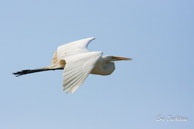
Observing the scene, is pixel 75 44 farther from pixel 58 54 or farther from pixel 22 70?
pixel 22 70

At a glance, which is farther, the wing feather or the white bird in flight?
the wing feather

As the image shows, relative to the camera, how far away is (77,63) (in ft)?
22.0

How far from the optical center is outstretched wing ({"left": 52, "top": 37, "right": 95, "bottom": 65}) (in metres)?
8.67

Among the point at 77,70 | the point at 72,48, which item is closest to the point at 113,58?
the point at 72,48

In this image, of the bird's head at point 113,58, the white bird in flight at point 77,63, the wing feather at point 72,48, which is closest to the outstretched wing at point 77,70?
the white bird in flight at point 77,63

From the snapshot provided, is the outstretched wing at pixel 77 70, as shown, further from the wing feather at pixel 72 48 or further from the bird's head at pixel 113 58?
the wing feather at pixel 72 48

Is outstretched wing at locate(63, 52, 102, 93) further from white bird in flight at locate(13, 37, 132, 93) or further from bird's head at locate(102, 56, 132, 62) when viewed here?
bird's head at locate(102, 56, 132, 62)

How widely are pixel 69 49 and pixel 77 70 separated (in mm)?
2549

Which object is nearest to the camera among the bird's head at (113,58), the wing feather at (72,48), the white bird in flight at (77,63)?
the white bird in flight at (77,63)

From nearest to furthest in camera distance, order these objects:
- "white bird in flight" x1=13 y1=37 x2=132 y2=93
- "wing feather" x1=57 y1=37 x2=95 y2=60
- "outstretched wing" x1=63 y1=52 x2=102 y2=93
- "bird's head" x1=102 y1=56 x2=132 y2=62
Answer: "outstretched wing" x1=63 y1=52 x2=102 y2=93
"white bird in flight" x1=13 y1=37 x2=132 y2=93
"bird's head" x1=102 y1=56 x2=132 y2=62
"wing feather" x1=57 y1=37 x2=95 y2=60

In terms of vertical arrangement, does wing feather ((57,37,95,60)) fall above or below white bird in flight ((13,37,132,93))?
above

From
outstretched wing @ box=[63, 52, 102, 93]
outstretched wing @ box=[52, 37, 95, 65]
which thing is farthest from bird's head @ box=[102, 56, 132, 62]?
outstretched wing @ box=[63, 52, 102, 93]

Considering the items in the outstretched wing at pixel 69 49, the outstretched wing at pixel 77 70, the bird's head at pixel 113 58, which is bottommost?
the outstretched wing at pixel 77 70

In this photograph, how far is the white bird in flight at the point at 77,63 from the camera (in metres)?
6.09
